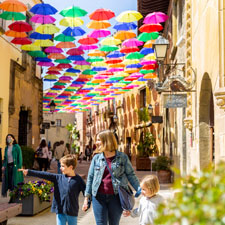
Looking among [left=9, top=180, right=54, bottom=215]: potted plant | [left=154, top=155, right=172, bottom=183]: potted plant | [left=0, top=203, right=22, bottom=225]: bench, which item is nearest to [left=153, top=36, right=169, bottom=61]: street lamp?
[left=9, top=180, right=54, bottom=215]: potted plant

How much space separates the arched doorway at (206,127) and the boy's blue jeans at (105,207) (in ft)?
15.3

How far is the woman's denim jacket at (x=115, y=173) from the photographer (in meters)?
4.82

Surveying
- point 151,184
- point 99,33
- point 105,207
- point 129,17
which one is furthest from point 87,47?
point 151,184

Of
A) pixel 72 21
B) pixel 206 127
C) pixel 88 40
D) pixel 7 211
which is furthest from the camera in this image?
pixel 88 40

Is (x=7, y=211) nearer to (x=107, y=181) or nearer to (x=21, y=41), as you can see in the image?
(x=107, y=181)

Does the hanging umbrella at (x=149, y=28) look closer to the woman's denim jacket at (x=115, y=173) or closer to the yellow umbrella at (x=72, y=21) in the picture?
the yellow umbrella at (x=72, y=21)

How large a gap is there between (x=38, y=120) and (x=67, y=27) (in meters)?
9.24

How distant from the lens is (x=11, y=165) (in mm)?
10453

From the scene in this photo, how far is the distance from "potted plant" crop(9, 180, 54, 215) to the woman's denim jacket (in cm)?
359

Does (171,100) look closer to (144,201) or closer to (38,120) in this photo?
(144,201)

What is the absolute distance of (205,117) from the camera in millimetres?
9336

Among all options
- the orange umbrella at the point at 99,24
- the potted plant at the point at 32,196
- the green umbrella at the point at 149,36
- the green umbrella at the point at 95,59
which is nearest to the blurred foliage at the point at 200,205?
the potted plant at the point at 32,196

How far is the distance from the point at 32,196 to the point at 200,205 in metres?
7.04

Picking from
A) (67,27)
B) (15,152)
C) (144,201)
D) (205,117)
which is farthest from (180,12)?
(144,201)
